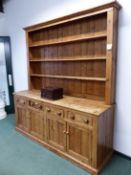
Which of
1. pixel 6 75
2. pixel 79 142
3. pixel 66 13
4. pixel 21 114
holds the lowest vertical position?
pixel 79 142

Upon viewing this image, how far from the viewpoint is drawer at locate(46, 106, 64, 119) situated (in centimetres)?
230

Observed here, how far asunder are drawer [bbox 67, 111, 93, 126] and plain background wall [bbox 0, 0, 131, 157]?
60 cm

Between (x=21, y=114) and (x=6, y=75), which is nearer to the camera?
(x=21, y=114)

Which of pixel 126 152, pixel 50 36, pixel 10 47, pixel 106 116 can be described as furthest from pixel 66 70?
pixel 10 47

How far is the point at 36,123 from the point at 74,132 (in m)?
0.88

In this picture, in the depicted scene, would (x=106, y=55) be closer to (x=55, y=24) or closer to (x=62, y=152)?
(x=55, y=24)

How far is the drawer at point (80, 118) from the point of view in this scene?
77.4 inches

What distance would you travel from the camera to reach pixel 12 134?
3.13 meters

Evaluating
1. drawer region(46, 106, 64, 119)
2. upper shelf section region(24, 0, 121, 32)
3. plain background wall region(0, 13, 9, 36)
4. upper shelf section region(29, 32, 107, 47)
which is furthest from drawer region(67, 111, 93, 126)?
plain background wall region(0, 13, 9, 36)

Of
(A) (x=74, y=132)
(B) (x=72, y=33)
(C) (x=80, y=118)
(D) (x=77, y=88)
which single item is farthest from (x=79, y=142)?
(B) (x=72, y=33)

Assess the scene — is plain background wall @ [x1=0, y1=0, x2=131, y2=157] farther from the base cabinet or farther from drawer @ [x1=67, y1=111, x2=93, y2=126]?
drawer @ [x1=67, y1=111, x2=93, y2=126]

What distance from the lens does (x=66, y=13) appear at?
2711 millimetres

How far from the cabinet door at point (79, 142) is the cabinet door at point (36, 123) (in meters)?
0.60

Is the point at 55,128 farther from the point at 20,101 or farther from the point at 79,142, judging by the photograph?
the point at 20,101
